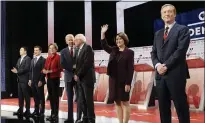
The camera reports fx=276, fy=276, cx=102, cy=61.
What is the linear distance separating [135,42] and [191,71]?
37.9 inches

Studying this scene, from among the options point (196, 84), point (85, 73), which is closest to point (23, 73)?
point (85, 73)

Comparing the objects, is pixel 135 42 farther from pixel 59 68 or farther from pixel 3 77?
pixel 3 77

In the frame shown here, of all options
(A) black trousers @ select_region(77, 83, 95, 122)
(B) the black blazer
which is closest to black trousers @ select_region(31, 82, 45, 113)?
(A) black trousers @ select_region(77, 83, 95, 122)

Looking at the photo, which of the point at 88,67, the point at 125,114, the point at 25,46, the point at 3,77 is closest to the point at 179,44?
the point at 125,114

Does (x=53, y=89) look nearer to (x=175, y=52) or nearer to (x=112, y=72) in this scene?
(x=112, y=72)

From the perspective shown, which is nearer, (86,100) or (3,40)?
(86,100)

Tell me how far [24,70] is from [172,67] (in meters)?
3.00

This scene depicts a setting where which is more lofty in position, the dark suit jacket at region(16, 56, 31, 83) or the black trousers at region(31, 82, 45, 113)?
the dark suit jacket at region(16, 56, 31, 83)

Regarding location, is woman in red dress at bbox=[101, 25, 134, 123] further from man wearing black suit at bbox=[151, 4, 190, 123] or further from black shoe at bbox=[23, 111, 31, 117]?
black shoe at bbox=[23, 111, 31, 117]

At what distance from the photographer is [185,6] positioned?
13.0 feet

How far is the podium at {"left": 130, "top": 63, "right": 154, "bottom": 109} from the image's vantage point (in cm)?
463

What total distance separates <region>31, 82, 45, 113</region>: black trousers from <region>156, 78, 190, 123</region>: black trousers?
2.57m

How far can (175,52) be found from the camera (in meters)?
2.31

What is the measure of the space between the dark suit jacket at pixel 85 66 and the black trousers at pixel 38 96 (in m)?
1.14
